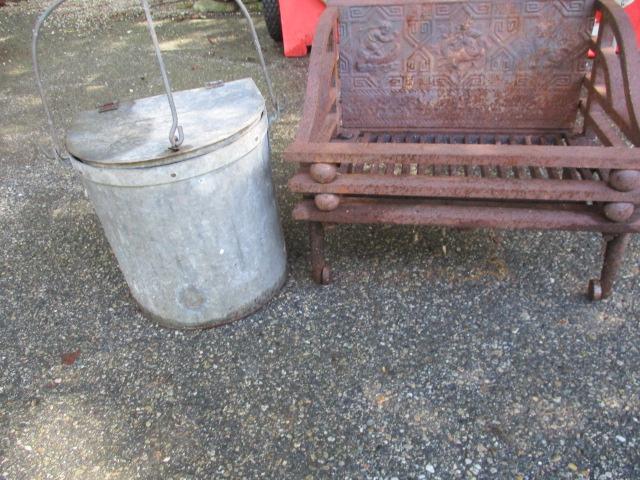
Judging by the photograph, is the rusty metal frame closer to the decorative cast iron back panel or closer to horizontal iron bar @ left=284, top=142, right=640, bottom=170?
horizontal iron bar @ left=284, top=142, right=640, bottom=170

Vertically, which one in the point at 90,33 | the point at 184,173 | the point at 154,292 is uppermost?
the point at 184,173

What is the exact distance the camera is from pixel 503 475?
6.07 feet

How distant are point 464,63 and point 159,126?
60.6 inches

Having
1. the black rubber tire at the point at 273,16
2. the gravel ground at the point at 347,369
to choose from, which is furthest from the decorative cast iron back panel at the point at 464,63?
the black rubber tire at the point at 273,16

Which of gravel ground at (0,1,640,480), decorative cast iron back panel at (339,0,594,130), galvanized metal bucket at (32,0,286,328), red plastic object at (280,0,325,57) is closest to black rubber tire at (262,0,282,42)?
red plastic object at (280,0,325,57)

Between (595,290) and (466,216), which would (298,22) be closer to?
(466,216)

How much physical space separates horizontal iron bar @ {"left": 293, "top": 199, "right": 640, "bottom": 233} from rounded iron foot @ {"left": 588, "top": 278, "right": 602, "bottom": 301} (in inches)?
14.0

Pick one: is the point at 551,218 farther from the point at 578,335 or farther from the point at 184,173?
the point at 184,173

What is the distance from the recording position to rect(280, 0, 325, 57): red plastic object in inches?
197

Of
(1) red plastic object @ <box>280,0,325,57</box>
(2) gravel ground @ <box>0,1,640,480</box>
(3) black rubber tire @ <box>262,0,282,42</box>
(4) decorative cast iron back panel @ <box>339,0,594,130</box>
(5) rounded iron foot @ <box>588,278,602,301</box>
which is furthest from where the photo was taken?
(3) black rubber tire @ <box>262,0,282,42</box>

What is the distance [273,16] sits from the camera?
5.49 metres

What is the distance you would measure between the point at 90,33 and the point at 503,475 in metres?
6.87

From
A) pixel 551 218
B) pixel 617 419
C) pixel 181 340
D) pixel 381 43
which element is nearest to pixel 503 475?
pixel 617 419

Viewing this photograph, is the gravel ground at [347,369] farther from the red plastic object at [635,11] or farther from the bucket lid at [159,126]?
the red plastic object at [635,11]
